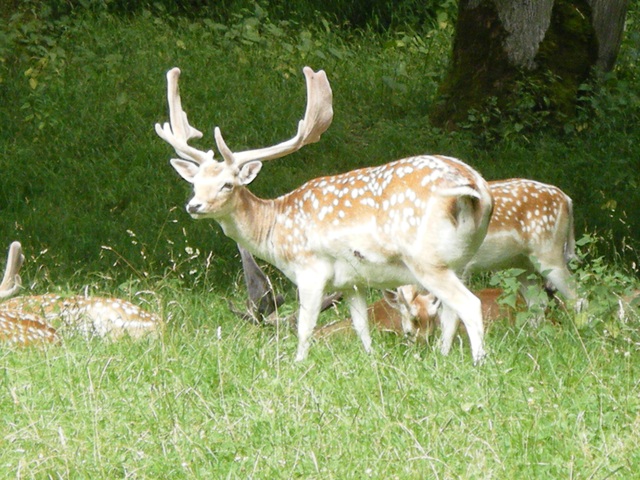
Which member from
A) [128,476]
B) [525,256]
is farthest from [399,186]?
[128,476]

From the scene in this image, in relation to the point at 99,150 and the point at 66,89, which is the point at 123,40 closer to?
the point at 66,89

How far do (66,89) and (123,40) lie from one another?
136cm

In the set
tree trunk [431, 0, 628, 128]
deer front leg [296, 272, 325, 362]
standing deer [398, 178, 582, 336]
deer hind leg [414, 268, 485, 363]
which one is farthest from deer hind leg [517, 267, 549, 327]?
tree trunk [431, 0, 628, 128]

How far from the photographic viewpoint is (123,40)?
48.4 ft

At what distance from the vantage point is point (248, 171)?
25.2 ft

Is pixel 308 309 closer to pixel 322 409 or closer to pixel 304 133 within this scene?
pixel 304 133

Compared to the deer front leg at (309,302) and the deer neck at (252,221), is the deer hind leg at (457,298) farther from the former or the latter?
the deer neck at (252,221)

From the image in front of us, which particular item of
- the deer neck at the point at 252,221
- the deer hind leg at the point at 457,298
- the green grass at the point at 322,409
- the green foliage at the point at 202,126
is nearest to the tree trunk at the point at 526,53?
the green foliage at the point at 202,126

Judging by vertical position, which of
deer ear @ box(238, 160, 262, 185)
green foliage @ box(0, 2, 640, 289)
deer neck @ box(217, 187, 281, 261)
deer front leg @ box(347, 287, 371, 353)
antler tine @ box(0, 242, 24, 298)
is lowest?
green foliage @ box(0, 2, 640, 289)

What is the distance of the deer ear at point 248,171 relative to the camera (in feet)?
25.1

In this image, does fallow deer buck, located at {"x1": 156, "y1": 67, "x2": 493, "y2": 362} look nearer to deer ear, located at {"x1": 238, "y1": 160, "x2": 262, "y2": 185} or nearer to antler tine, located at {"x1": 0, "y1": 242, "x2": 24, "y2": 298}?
deer ear, located at {"x1": 238, "y1": 160, "x2": 262, "y2": 185}

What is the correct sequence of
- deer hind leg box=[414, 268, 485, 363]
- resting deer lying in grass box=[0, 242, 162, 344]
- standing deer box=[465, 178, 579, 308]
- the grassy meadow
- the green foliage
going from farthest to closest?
the green foliage
standing deer box=[465, 178, 579, 308]
resting deer lying in grass box=[0, 242, 162, 344]
deer hind leg box=[414, 268, 485, 363]
the grassy meadow

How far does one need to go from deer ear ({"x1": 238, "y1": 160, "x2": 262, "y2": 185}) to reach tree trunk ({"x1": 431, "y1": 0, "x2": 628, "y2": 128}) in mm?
5576

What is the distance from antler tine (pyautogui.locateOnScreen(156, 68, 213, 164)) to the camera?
304 inches
